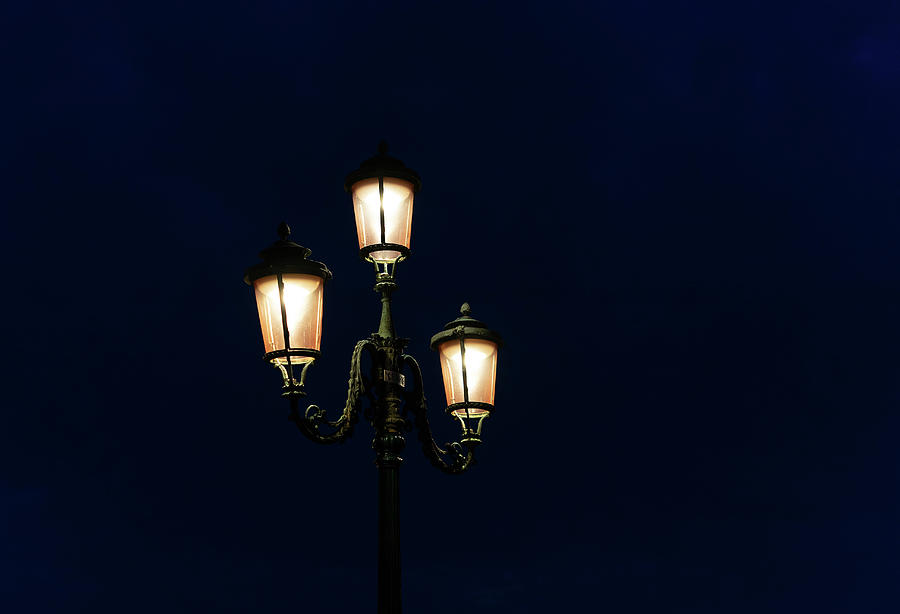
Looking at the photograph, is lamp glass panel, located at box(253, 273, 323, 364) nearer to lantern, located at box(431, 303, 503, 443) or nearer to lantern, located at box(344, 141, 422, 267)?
lantern, located at box(344, 141, 422, 267)

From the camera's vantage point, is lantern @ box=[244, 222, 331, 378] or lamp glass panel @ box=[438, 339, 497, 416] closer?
lantern @ box=[244, 222, 331, 378]

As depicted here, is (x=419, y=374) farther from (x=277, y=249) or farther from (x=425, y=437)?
(x=277, y=249)

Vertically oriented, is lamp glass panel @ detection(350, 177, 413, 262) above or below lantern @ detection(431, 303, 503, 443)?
above

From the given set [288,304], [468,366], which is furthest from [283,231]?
[468,366]

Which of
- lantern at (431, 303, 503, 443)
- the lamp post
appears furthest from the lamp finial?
lantern at (431, 303, 503, 443)

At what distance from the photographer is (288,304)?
824 cm

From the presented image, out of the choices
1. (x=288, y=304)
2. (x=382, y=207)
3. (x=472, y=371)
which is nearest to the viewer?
(x=288, y=304)

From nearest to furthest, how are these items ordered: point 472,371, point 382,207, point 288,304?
1. point 288,304
2. point 382,207
3. point 472,371

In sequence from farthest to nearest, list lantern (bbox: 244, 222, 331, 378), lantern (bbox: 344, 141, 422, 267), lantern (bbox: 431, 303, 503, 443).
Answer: lantern (bbox: 431, 303, 503, 443)
lantern (bbox: 344, 141, 422, 267)
lantern (bbox: 244, 222, 331, 378)

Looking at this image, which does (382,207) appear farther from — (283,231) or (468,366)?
(468,366)

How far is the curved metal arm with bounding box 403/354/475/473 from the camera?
9031 mm

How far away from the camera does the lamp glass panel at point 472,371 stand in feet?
31.4

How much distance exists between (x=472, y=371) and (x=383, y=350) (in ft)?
3.62

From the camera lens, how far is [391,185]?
8852 mm
